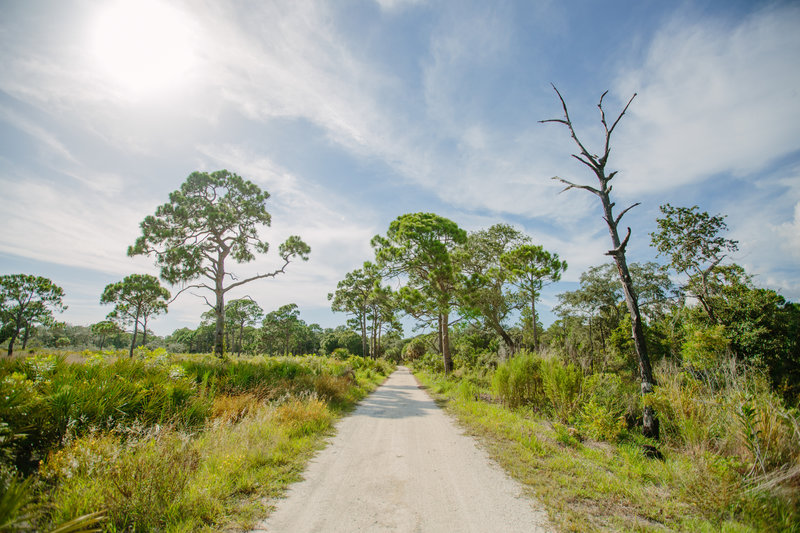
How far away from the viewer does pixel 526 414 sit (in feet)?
27.3

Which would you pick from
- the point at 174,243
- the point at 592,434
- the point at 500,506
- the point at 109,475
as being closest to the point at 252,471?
the point at 109,475

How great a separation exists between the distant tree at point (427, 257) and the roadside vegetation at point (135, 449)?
10.9 m

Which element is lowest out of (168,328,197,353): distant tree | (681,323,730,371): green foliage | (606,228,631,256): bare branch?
(168,328,197,353): distant tree

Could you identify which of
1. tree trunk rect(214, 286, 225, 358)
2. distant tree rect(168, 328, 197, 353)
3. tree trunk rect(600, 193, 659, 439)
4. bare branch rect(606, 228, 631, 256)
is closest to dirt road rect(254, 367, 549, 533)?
tree trunk rect(600, 193, 659, 439)

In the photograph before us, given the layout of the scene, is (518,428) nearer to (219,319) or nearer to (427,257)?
(427,257)

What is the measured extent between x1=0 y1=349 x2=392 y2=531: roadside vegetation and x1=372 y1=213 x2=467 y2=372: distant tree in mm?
10856

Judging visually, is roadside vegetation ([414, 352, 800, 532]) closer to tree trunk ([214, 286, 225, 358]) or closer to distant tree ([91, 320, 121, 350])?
tree trunk ([214, 286, 225, 358])

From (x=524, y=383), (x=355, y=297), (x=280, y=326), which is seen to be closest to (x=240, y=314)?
(x=280, y=326)

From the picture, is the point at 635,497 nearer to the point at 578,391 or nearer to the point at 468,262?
the point at 578,391

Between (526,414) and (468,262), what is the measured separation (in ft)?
49.9

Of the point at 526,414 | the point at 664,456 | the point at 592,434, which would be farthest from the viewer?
the point at 526,414

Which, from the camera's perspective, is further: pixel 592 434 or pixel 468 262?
pixel 468 262

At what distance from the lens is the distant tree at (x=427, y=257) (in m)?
17.4

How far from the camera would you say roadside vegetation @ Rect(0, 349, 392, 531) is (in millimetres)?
2912
